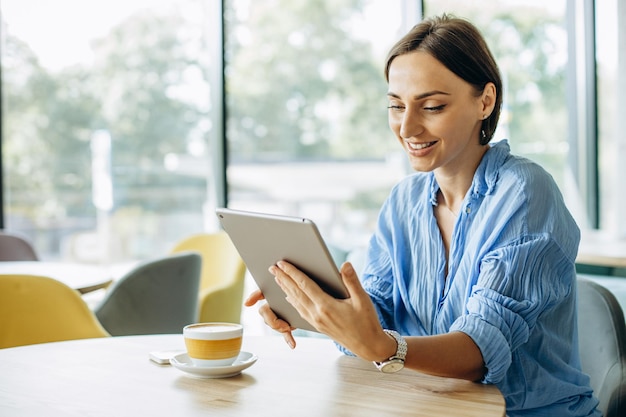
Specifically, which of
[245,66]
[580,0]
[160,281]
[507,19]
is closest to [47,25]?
[245,66]

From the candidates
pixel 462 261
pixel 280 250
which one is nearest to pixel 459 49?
pixel 462 261

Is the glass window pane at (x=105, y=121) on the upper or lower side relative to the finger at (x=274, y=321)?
upper

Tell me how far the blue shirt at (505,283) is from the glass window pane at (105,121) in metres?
Answer: 3.23

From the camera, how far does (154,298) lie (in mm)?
2898

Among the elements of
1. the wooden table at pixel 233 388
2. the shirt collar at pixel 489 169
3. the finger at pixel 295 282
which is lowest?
the wooden table at pixel 233 388

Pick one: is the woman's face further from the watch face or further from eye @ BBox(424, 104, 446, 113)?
the watch face

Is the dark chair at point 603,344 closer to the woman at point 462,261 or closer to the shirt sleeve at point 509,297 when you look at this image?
the woman at point 462,261

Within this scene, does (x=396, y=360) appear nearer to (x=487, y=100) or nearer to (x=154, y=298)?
(x=487, y=100)

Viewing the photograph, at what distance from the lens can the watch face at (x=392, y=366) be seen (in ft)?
4.33

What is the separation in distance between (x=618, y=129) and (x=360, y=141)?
154 cm

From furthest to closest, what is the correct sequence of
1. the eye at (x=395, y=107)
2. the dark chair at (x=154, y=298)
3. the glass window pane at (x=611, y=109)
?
the glass window pane at (x=611, y=109)
the dark chair at (x=154, y=298)
the eye at (x=395, y=107)

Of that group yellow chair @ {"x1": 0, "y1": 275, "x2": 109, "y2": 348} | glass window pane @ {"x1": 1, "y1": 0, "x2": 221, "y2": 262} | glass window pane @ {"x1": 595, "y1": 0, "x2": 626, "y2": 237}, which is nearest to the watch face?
yellow chair @ {"x1": 0, "y1": 275, "x2": 109, "y2": 348}

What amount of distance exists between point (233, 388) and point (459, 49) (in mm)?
830

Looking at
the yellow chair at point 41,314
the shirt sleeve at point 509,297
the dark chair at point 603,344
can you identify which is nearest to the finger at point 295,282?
the shirt sleeve at point 509,297
